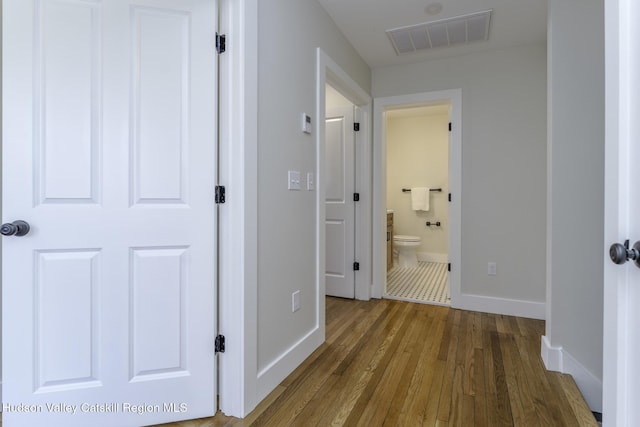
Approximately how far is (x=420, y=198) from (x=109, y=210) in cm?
482

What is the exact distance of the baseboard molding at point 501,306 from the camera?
107 inches

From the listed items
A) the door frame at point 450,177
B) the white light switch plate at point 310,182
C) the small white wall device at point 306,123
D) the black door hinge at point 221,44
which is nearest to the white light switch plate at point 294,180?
the white light switch plate at point 310,182

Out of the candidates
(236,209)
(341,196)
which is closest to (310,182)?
(236,209)

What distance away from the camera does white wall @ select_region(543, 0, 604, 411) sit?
170 centimetres

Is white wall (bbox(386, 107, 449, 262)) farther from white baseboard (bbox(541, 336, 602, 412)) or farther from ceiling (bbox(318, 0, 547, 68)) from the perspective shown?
white baseboard (bbox(541, 336, 602, 412))

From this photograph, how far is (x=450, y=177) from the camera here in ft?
9.91

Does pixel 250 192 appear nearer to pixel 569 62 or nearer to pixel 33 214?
pixel 33 214

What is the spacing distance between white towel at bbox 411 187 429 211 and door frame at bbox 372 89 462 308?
2279 mm

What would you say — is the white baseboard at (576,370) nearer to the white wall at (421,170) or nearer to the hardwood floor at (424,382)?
the hardwood floor at (424,382)

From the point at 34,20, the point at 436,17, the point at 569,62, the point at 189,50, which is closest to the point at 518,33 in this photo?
the point at 436,17

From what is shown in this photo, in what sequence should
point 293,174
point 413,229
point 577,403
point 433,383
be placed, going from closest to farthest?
point 577,403
point 433,383
point 293,174
point 413,229

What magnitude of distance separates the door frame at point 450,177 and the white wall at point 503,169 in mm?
50

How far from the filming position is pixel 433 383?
1.72 metres

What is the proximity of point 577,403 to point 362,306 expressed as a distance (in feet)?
5.66
